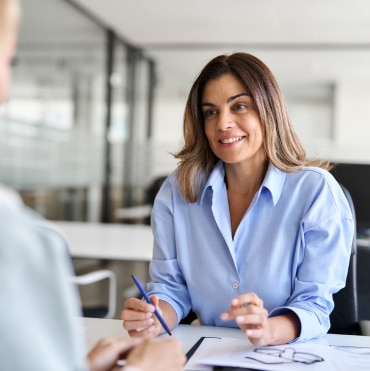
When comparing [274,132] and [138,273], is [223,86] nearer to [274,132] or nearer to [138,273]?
[274,132]

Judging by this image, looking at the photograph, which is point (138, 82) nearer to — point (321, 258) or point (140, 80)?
point (140, 80)

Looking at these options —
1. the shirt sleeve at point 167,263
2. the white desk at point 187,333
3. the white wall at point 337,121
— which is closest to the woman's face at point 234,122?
the shirt sleeve at point 167,263

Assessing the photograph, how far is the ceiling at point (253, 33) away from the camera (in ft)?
22.3

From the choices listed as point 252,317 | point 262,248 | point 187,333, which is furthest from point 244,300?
point 262,248

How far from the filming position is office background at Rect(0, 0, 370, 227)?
247 inches

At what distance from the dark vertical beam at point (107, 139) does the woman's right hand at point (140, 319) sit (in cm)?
707

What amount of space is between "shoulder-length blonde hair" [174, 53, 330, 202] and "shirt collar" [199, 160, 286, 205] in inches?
0.8

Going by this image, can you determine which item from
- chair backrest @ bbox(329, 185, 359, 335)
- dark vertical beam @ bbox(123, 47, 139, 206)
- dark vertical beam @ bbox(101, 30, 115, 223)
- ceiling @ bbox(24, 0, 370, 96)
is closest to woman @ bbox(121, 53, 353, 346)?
chair backrest @ bbox(329, 185, 359, 335)

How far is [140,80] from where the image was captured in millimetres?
8648

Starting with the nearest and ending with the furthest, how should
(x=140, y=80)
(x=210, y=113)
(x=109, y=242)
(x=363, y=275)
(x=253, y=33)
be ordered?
1. (x=210, y=113)
2. (x=363, y=275)
3. (x=109, y=242)
4. (x=253, y=33)
5. (x=140, y=80)

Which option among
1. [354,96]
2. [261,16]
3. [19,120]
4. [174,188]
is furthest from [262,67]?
[354,96]

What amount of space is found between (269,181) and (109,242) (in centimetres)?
197

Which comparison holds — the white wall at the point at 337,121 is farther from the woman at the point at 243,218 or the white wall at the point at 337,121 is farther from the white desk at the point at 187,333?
the white desk at the point at 187,333

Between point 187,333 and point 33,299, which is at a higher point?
point 33,299
